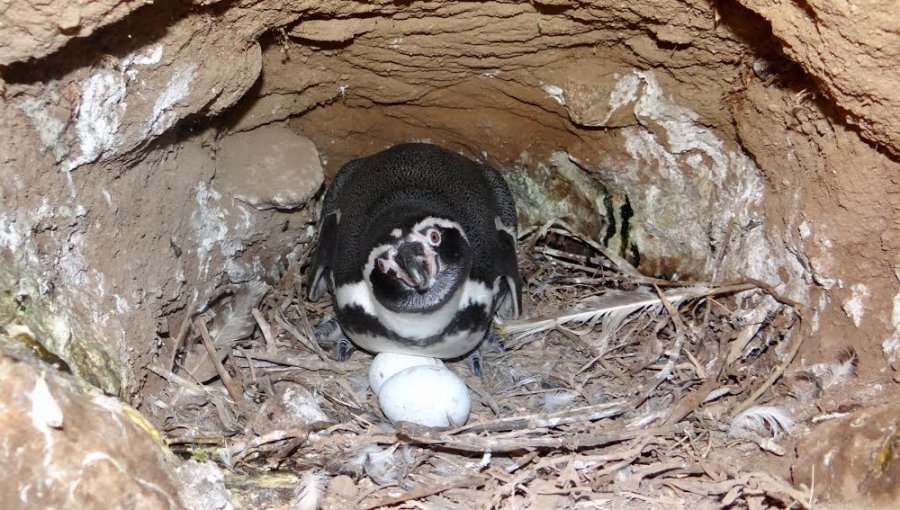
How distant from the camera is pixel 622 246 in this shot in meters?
4.79

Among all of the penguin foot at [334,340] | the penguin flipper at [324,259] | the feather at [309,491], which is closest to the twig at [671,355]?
the feather at [309,491]

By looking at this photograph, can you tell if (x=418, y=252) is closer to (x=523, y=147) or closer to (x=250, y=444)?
(x=250, y=444)

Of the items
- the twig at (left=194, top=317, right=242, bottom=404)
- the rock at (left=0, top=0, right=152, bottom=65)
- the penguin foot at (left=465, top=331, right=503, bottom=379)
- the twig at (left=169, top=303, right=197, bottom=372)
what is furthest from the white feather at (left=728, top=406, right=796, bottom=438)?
the rock at (left=0, top=0, right=152, bottom=65)

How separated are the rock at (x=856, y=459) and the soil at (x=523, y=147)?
0.03 ft

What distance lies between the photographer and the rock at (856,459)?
2465mm

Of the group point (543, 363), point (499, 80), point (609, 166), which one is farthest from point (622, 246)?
point (499, 80)

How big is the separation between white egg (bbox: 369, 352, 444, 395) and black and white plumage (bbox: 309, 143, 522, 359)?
44mm

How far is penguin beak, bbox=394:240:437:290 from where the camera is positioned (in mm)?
3629

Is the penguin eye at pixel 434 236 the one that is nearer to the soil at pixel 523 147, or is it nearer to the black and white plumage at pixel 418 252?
the black and white plumage at pixel 418 252

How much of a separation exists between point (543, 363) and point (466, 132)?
153 centimetres

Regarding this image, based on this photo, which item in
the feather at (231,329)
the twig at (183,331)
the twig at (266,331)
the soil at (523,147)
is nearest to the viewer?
the soil at (523,147)

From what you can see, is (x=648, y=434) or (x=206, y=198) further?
(x=206, y=198)

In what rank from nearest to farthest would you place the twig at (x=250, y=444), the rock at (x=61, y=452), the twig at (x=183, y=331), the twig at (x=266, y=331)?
1. the rock at (x=61, y=452)
2. the twig at (x=250, y=444)
3. the twig at (x=183, y=331)
4. the twig at (x=266, y=331)

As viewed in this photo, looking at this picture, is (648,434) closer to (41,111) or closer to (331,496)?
(331,496)
